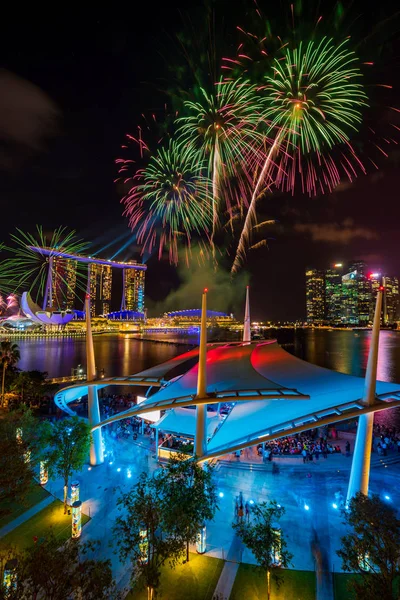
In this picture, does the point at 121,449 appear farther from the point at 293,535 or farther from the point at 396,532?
the point at 396,532

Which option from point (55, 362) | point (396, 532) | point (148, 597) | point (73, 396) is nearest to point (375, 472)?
point (396, 532)

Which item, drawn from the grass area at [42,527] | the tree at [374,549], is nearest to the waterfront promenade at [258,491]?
the grass area at [42,527]

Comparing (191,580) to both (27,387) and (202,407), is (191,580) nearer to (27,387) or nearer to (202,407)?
(202,407)

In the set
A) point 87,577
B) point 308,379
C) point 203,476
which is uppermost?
point 308,379

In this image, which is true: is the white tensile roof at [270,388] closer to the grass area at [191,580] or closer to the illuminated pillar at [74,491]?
the grass area at [191,580]

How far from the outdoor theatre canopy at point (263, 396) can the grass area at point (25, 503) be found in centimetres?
381

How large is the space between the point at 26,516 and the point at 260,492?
9498 mm

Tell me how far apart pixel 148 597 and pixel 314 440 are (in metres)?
14.4

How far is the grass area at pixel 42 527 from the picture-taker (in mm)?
10719

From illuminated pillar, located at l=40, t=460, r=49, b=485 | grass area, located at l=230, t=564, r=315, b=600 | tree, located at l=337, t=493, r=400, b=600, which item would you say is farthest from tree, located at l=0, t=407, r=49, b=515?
tree, located at l=337, t=493, r=400, b=600

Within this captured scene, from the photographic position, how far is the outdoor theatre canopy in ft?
39.8

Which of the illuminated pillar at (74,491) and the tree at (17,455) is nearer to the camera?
the tree at (17,455)

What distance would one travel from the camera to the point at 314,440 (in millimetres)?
19688

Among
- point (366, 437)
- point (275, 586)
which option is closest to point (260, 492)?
point (275, 586)
